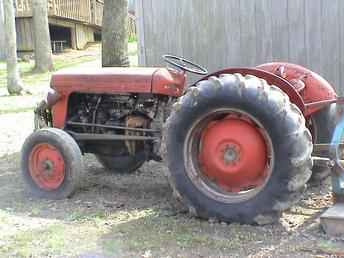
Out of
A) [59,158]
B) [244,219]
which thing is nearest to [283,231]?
[244,219]

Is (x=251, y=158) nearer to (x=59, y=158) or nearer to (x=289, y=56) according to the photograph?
(x=59, y=158)

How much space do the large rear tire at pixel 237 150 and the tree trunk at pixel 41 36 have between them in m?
15.8

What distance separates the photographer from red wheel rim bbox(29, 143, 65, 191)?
19.4ft

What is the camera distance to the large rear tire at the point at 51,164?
19.1 ft

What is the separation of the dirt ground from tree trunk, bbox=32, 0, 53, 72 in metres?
14.2

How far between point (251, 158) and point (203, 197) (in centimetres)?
49

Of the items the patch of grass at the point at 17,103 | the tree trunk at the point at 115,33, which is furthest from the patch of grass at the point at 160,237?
the patch of grass at the point at 17,103

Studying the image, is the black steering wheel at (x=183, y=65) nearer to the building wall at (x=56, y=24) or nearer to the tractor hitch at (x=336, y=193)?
the tractor hitch at (x=336, y=193)

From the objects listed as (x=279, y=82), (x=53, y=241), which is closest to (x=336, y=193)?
(x=279, y=82)

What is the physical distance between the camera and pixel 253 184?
491cm

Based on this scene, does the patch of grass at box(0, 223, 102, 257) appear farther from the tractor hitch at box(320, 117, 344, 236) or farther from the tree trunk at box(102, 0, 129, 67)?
the tree trunk at box(102, 0, 129, 67)

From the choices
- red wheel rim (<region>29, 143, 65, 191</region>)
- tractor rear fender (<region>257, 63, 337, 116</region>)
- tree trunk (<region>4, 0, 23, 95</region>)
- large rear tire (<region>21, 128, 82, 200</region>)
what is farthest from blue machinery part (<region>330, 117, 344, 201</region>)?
tree trunk (<region>4, 0, 23, 95</region>)

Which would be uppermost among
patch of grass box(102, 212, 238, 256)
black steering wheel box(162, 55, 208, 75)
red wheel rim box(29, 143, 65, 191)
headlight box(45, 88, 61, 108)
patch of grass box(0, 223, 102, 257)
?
black steering wheel box(162, 55, 208, 75)

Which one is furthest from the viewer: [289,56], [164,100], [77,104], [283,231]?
[289,56]
